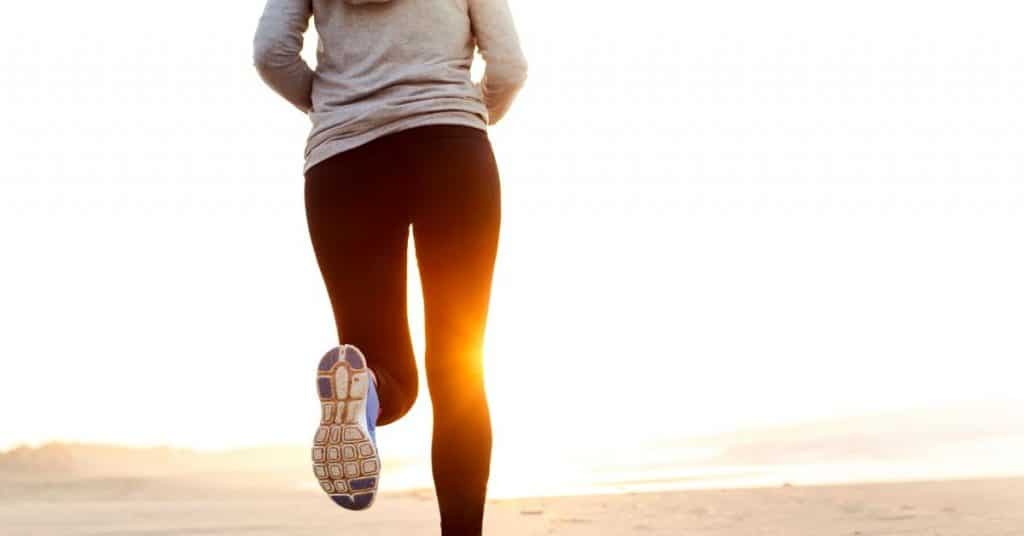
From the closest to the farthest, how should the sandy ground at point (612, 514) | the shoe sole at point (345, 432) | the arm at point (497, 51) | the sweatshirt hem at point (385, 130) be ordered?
1. the shoe sole at point (345, 432)
2. the sweatshirt hem at point (385, 130)
3. the arm at point (497, 51)
4. the sandy ground at point (612, 514)

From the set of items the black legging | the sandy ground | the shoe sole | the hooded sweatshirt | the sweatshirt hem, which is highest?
the hooded sweatshirt

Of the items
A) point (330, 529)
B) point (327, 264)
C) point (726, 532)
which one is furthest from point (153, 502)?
point (327, 264)

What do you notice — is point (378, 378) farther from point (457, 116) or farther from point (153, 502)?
point (153, 502)

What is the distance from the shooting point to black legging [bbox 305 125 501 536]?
92.0 inches

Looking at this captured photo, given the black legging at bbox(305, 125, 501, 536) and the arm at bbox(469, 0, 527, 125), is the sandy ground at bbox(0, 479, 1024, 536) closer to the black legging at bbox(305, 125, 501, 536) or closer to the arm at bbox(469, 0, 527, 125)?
the black legging at bbox(305, 125, 501, 536)

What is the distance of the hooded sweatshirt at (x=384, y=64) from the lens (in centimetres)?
233

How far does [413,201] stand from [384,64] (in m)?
0.28

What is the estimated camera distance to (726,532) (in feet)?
15.5

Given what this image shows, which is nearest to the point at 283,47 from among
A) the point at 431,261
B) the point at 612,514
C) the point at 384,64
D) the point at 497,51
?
the point at 384,64

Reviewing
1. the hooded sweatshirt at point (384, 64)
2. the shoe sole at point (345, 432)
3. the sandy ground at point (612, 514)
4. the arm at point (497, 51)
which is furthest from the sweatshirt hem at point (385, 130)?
the sandy ground at point (612, 514)

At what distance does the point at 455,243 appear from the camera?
7.77 ft

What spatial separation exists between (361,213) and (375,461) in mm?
503

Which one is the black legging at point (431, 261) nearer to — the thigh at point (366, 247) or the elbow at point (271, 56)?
the thigh at point (366, 247)

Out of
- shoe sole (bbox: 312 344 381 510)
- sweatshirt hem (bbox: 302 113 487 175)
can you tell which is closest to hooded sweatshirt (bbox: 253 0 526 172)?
sweatshirt hem (bbox: 302 113 487 175)
